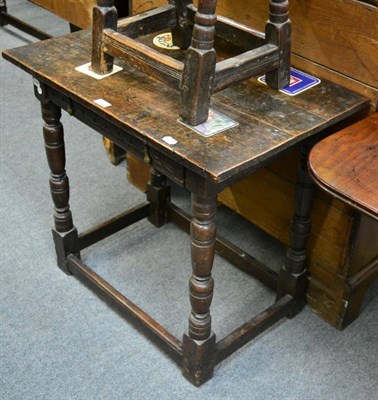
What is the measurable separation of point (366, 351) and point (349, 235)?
34cm

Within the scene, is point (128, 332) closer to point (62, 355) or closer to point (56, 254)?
point (62, 355)

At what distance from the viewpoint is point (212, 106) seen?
4.82 feet

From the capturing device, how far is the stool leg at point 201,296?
1.39 m

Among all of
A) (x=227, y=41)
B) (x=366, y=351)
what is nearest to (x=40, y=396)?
(x=366, y=351)

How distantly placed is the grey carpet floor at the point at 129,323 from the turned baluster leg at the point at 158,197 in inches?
1.6

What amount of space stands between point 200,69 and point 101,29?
34 centimetres

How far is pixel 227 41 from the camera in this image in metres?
1.68

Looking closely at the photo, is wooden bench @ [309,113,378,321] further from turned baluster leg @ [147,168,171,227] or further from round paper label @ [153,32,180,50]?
turned baluster leg @ [147,168,171,227]

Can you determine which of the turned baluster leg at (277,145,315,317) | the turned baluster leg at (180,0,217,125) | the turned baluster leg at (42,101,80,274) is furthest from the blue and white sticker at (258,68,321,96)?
the turned baluster leg at (42,101,80,274)

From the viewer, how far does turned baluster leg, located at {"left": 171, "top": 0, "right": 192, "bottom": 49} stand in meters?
1.60

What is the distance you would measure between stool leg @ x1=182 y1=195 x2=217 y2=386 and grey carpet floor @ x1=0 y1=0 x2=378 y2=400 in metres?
0.07

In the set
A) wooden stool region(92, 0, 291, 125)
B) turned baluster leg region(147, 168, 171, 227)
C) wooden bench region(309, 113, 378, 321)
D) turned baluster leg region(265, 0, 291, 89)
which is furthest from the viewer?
turned baluster leg region(147, 168, 171, 227)

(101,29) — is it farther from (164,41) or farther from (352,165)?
(352,165)

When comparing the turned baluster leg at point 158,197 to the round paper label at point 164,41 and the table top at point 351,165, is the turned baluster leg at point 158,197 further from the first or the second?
the table top at point 351,165
